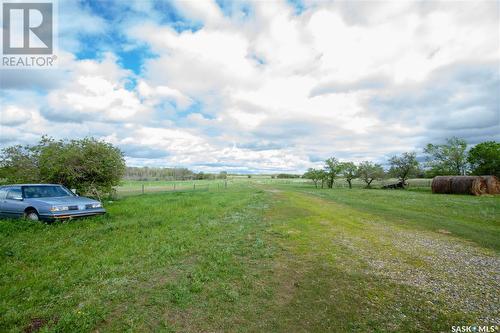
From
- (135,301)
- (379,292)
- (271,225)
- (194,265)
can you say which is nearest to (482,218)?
(271,225)

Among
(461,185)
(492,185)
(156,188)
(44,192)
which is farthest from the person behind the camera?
(156,188)

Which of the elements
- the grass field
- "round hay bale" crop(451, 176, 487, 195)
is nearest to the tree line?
"round hay bale" crop(451, 176, 487, 195)

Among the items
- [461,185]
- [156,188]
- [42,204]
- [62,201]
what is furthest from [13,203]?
[461,185]

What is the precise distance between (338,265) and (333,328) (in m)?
2.85

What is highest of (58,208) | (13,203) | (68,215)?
(13,203)

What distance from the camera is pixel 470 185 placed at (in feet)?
96.7

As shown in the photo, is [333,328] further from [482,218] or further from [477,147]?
[477,147]

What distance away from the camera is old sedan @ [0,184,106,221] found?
10352mm

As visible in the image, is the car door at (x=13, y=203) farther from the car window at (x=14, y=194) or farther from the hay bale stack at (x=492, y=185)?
the hay bale stack at (x=492, y=185)

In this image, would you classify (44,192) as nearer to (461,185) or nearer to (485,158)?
(461,185)

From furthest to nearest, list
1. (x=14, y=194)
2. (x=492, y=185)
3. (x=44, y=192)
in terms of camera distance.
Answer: (x=492, y=185) → (x=44, y=192) → (x=14, y=194)

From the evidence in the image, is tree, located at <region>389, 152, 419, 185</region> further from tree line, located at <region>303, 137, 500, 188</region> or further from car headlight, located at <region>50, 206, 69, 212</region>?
car headlight, located at <region>50, 206, 69, 212</region>

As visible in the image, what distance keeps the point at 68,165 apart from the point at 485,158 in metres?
62.5

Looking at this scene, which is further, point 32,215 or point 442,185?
point 442,185
